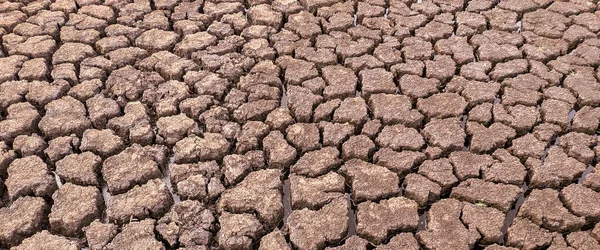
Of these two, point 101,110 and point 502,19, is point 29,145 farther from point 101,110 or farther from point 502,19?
point 502,19

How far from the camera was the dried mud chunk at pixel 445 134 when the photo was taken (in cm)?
317

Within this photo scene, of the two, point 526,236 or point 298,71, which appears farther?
point 298,71

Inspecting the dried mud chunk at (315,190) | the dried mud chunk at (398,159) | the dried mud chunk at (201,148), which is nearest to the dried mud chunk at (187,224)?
the dried mud chunk at (201,148)

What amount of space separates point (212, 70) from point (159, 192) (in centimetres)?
124

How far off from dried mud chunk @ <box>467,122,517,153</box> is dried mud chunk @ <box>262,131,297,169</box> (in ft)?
3.74

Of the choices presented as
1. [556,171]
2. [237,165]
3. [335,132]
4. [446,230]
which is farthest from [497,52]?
[237,165]

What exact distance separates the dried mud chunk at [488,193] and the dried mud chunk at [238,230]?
3.76ft

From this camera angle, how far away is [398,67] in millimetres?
3793

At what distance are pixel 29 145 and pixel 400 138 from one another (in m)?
2.33

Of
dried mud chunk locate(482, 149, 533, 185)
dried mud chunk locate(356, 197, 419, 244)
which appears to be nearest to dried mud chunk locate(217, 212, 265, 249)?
dried mud chunk locate(356, 197, 419, 244)

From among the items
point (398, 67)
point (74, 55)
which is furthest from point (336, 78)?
point (74, 55)

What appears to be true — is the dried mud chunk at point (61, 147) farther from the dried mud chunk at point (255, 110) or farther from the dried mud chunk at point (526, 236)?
the dried mud chunk at point (526, 236)

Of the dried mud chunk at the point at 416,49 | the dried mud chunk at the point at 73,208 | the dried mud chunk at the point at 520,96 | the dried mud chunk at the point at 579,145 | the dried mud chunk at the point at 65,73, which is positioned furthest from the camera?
the dried mud chunk at the point at 416,49

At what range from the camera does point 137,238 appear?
2.65 meters
